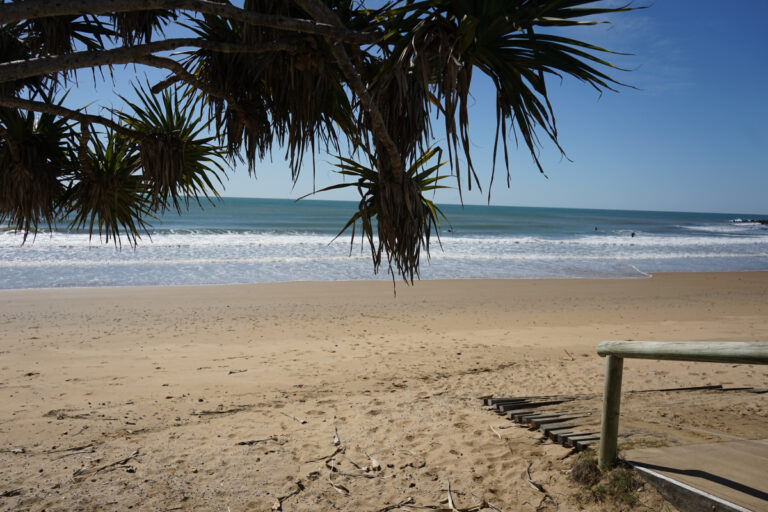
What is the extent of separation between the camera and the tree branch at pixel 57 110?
2.48 meters

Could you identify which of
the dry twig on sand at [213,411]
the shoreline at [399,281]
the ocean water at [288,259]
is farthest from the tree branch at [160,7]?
the shoreline at [399,281]

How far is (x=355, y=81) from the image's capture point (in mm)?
2475

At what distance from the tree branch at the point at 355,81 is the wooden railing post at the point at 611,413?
162cm

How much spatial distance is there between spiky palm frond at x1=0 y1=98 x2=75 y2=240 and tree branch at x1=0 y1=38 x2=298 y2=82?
3.15 ft

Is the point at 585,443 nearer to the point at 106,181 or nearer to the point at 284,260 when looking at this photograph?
the point at 106,181

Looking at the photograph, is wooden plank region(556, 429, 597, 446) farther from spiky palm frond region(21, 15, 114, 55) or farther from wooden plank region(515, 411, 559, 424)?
spiky palm frond region(21, 15, 114, 55)

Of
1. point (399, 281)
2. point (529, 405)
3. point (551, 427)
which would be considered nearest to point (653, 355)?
point (551, 427)

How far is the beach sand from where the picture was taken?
10.8ft

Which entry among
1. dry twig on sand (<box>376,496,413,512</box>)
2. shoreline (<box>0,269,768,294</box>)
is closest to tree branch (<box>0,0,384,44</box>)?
dry twig on sand (<box>376,496,413,512</box>)

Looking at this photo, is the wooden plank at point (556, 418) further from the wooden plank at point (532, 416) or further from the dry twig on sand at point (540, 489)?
the dry twig on sand at point (540, 489)

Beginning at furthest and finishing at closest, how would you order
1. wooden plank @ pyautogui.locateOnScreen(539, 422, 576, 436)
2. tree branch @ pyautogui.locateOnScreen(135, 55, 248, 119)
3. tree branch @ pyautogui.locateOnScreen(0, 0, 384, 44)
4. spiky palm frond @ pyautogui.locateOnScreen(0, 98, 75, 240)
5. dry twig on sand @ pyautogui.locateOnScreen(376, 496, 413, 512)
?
wooden plank @ pyautogui.locateOnScreen(539, 422, 576, 436) < dry twig on sand @ pyautogui.locateOnScreen(376, 496, 413, 512) < spiky palm frond @ pyautogui.locateOnScreen(0, 98, 75, 240) < tree branch @ pyautogui.locateOnScreen(135, 55, 248, 119) < tree branch @ pyautogui.locateOnScreen(0, 0, 384, 44)

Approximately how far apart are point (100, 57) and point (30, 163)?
1.15 m

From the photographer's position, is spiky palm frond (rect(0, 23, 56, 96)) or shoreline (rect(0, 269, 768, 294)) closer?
spiky palm frond (rect(0, 23, 56, 96))

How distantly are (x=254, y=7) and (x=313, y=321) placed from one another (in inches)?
299
